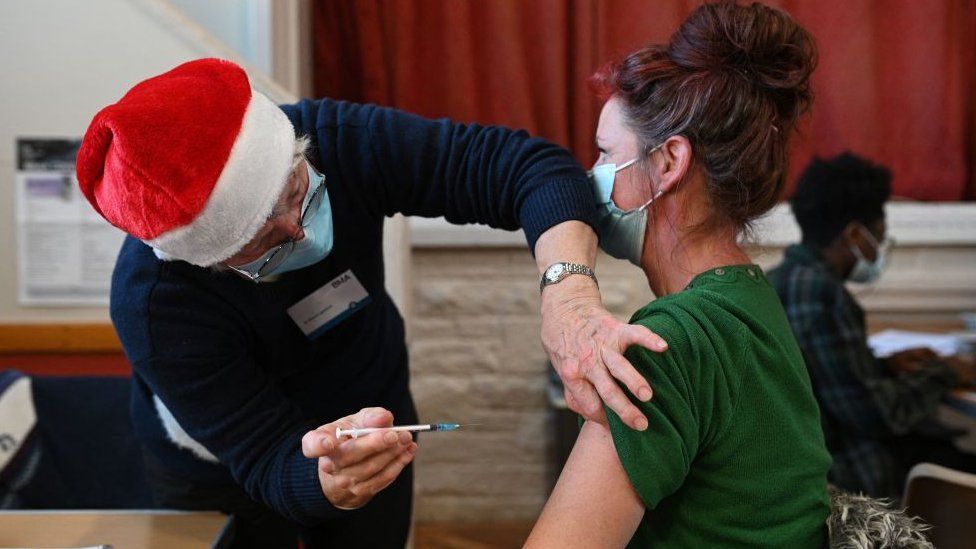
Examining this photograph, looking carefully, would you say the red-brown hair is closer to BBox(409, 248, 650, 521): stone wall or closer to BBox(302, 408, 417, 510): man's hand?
BBox(302, 408, 417, 510): man's hand

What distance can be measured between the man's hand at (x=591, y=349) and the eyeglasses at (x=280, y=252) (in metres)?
0.35

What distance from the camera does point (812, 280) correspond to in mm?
1986

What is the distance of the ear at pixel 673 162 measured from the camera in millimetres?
1024

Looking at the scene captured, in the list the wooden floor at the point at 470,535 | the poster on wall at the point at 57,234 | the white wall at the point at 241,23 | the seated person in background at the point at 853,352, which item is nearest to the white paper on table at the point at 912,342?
the seated person in background at the point at 853,352

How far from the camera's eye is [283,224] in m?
1.04

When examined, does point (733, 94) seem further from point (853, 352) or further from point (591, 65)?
point (591, 65)

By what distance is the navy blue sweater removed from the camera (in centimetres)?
107

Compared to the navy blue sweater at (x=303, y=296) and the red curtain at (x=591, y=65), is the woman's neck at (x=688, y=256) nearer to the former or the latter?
the navy blue sweater at (x=303, y=296)

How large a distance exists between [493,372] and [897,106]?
65.2 inches

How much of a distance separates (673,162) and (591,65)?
1756 mm

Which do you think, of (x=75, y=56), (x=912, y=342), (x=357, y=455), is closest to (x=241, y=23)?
(x=75, y=56)

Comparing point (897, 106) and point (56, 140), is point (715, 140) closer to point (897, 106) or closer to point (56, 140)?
point (56, 140)

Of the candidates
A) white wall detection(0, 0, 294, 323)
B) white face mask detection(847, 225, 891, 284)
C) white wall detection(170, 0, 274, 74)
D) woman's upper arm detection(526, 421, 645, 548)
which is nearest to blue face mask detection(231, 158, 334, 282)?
woman's upper arm detection(526, 421, 645, 548)

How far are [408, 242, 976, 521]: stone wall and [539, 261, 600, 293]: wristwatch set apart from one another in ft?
5.82
